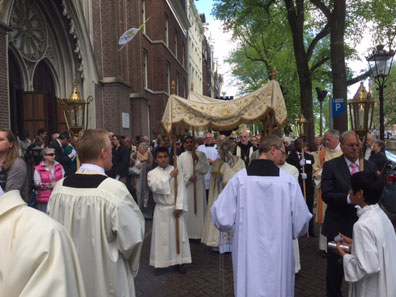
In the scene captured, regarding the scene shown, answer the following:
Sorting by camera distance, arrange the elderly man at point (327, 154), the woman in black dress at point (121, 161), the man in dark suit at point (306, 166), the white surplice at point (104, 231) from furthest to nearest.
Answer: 1. the woman in black dress at point (121, 161)
2. the man in dark suit at point (306, 166)
3. the elderly man at point (327, 154)
4. the white surplice at point (104, 231)

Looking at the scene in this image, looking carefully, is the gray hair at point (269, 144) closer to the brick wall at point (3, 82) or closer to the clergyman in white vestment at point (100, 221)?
the clergyman in white vestment at point (100, 221)

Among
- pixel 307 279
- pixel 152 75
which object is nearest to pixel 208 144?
pixel 307 279

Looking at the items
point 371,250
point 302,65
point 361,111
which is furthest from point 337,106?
point 302,65

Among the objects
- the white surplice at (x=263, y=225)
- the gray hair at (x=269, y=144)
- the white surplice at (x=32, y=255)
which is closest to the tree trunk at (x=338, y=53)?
the gray hair at (x=269, y=144)

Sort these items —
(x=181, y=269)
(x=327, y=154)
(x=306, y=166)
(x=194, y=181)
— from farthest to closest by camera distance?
(x=306, y=166) < (x=194, y=181) < (x=327, y=154) < (x=181, y=269)

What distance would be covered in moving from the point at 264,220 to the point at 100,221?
1669 millimetres

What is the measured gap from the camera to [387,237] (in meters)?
2.48

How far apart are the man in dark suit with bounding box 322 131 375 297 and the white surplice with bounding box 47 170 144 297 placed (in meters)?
2.22

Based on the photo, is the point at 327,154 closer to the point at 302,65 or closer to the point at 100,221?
the point at 100,221

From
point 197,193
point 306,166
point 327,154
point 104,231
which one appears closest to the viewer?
point 104,231

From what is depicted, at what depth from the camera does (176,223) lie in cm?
540

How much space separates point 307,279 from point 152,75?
20838 millimetres

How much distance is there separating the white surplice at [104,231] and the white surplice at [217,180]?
3.70m

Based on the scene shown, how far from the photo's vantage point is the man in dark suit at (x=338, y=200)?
12.1ft
